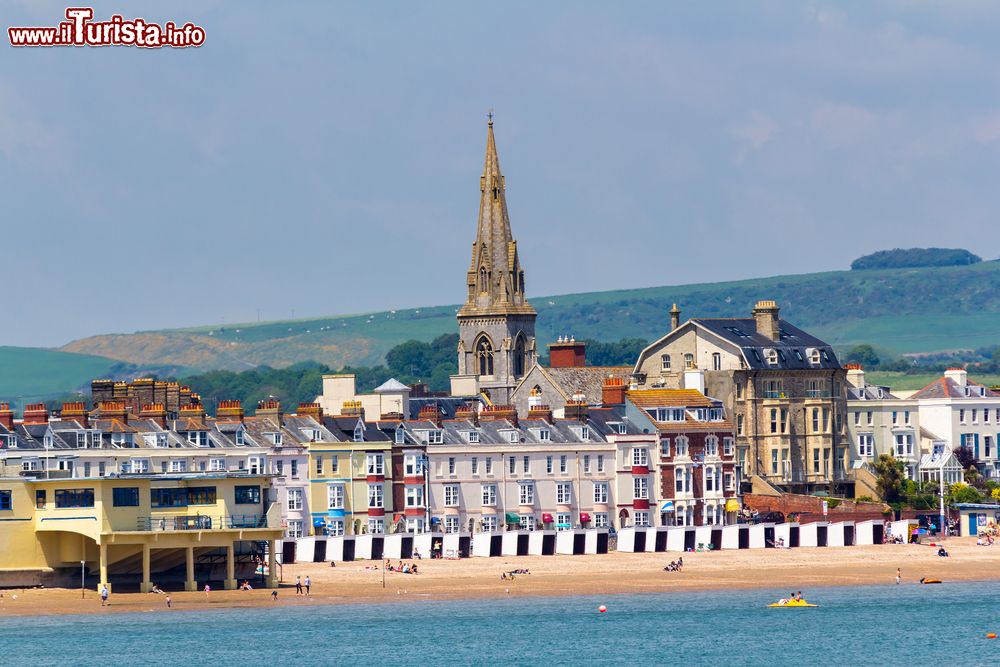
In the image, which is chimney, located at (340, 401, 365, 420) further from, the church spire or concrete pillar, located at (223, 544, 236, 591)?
the church spire

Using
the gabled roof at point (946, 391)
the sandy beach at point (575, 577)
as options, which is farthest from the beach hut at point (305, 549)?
the gabled roof at point (946, 391)

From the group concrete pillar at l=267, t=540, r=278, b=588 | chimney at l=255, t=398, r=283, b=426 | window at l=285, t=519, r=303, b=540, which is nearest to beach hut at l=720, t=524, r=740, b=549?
window at l=285, t=519, r=303, b=540

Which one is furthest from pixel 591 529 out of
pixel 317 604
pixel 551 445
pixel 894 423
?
pixel 894 423

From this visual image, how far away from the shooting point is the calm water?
9581 cm

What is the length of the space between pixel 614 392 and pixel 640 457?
239 inches

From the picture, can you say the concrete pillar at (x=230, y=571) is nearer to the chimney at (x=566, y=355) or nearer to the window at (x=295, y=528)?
the window at (x=295, y=528)

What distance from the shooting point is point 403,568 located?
122 m

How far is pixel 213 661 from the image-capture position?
9331 cm

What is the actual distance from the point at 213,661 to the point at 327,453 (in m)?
42.9

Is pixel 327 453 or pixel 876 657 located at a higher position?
pixel 327 453

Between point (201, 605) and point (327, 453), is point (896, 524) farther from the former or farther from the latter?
point (201, 605)

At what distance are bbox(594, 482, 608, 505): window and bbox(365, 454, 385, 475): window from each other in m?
13.7

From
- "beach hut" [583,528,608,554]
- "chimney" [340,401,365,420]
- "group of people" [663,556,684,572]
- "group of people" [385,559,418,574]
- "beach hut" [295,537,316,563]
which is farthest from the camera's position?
"chimney" [340,401,365,420]

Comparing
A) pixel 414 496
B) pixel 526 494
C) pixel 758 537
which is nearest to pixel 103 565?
pixel 414 496
